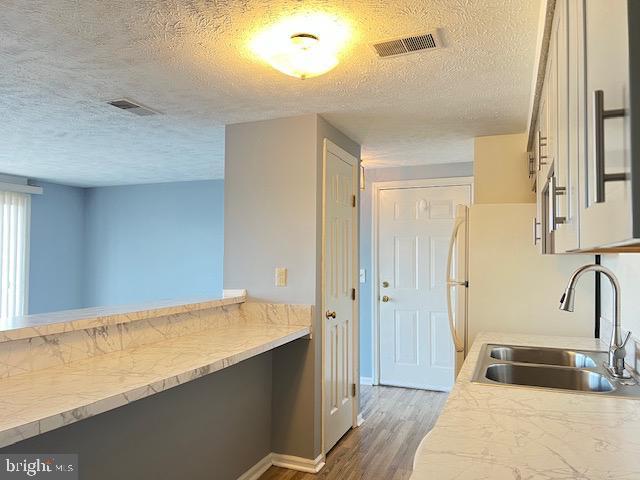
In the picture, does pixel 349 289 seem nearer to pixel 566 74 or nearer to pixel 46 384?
pixel 46 384

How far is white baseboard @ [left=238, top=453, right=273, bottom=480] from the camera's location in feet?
9.03

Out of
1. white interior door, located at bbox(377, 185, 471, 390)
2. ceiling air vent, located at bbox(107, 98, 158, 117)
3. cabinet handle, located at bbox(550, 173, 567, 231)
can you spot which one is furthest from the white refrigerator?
ceiling air vent, located at bbox(107, 98, 158, 117)

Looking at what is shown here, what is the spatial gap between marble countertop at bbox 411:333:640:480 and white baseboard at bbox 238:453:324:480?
163 centimetres

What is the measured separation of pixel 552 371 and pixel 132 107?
256cm

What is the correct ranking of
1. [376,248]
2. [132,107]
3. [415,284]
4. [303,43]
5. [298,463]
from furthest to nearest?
[376,248], [415,284], [298,463], [132,107], [303,43]

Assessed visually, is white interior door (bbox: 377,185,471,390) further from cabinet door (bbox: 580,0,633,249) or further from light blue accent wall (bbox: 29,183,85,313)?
light blue accent wall (bbox: 29,183,85,313)

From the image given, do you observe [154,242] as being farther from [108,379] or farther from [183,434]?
[108,379]

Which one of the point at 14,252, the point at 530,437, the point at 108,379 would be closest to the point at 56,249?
the point at 14,252

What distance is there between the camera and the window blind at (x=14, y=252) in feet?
17.1

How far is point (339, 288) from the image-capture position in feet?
10.8

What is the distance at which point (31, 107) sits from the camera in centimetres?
279

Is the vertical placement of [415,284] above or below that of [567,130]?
below

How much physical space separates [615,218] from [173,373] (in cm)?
161

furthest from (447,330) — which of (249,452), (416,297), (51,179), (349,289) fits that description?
(51,179)
